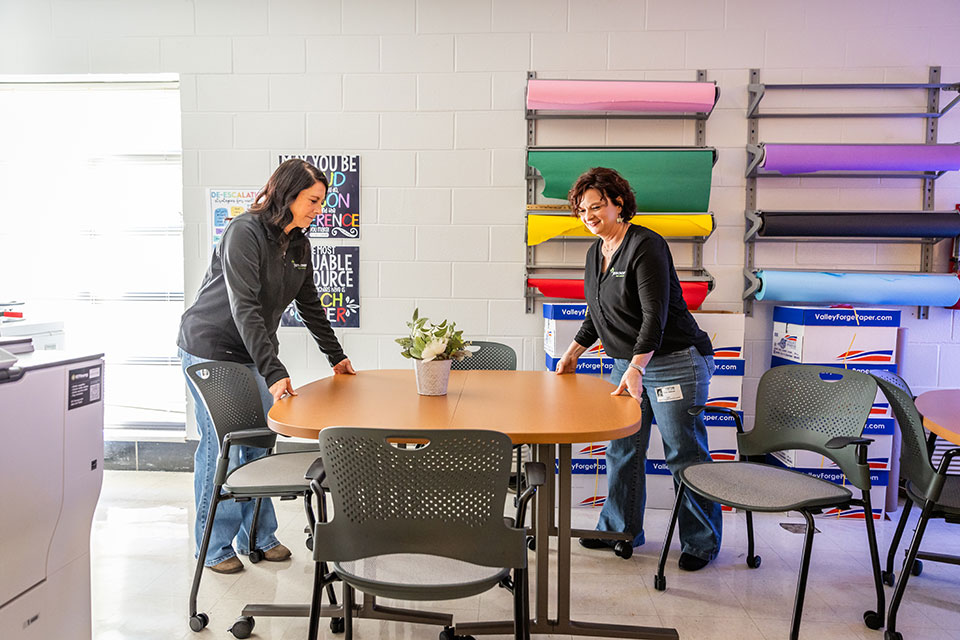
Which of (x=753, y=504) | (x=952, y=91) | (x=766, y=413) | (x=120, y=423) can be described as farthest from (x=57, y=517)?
(x=952, y=91)

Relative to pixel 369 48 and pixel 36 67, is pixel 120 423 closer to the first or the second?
pixel 36 67

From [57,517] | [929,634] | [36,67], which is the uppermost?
[36,67]

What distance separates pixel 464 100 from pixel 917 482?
294 cm

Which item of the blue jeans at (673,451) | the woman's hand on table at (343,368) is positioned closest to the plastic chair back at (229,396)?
the woman's hand on table at (343,368)

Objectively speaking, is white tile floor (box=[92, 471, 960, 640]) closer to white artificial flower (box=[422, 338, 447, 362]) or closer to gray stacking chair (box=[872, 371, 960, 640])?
gray stacking chair (box=[872, 371, 960, 640])

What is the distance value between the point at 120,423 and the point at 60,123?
6.76 feet

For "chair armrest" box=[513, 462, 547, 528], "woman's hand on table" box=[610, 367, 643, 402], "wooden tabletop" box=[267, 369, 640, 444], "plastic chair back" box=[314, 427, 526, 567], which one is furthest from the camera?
"woman's hand on table" box=[610, 367, 643, 402]

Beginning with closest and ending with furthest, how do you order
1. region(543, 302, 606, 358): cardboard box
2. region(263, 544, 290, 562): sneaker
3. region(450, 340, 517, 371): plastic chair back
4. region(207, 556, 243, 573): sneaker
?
region(207, 556, 243, 573): sneaker < region(263, 544, 290, 562): sneaker < region(450, 340, 517, 371): plastic chair back < region(543, 302, 606, 358): cardboard box

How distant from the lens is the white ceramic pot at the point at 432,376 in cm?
225

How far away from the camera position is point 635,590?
253 centimetres

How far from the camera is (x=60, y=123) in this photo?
165 inches

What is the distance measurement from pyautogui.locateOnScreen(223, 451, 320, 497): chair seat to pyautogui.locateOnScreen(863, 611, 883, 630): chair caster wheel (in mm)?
2083

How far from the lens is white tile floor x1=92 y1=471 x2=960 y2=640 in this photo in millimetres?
2270

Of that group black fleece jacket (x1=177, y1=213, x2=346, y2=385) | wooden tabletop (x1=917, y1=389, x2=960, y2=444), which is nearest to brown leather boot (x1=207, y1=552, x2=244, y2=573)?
black fleece jacket (x1=177, y1=213, x2=346, y2=385)
